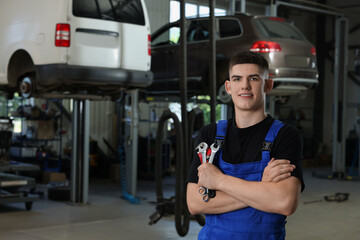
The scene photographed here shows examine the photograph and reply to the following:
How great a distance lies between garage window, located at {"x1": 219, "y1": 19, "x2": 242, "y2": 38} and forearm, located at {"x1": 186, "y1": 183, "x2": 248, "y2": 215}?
6.92 meters

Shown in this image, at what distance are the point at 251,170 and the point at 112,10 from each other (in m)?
5.16

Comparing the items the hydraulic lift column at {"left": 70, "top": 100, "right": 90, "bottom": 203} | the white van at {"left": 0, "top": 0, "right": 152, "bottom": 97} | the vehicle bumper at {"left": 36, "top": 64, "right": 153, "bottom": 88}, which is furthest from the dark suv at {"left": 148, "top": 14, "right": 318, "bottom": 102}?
the vehicle bumper at {"left": 36, "top": 64, "right": 153, "bottom": 88}

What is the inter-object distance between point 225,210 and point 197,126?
5.10m

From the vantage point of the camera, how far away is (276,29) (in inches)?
363

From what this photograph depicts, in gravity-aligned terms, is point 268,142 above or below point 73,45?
below

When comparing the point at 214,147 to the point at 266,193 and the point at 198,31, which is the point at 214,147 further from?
the point at 198,31

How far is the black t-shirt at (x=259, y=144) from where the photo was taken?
2291 mm

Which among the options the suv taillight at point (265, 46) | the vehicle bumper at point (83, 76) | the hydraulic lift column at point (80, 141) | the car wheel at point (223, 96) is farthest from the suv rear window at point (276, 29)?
the hydraulic lift column at point (80, 141)

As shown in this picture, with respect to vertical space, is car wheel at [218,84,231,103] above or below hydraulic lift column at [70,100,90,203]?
above

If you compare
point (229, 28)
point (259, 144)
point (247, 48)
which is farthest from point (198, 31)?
point (259, 144)

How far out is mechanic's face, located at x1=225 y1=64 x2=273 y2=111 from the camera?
2.35 meters

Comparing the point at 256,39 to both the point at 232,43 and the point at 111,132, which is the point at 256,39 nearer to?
the point at 232,43

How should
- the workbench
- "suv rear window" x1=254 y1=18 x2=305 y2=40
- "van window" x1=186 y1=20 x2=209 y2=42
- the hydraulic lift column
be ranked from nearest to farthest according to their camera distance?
the workbench < the hydraulic lift column < "suv rear window" x1=254 y1=18 x2=305 y2=40 < "van window" x1=186 y1=20 x2=209 y2=42

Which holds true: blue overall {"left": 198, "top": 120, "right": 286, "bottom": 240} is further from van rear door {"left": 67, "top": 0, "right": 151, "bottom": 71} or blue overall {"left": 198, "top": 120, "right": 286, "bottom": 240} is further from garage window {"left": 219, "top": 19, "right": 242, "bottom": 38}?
garage window {"left": 219, "top": 19, "right": 242, "bottom": 38}
